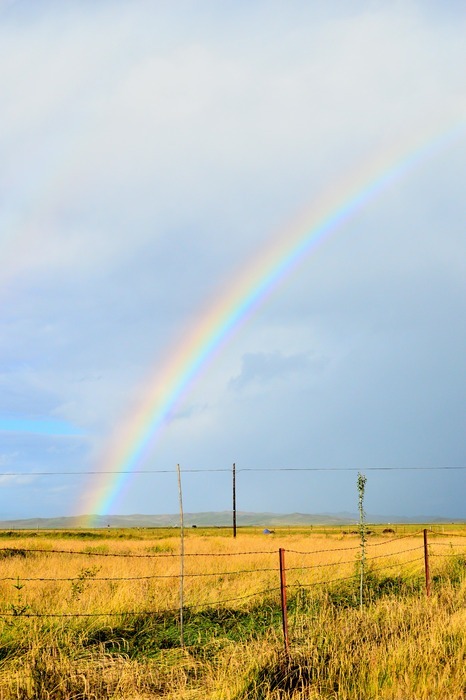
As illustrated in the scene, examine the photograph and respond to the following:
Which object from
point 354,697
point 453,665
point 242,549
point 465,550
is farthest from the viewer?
point 242,549

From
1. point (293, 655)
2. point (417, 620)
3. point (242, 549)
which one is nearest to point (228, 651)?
point (293, 655)

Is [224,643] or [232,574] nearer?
[224,643]

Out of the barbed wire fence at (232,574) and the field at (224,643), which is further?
the barbed wire fence at (232,574)

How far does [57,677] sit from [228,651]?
254 centimetres

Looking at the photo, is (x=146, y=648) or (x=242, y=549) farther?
(x=242, y=549)

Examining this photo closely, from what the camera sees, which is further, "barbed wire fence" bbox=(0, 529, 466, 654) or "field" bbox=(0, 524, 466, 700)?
"barbed wire fence" bbox=(0, 529, 466, 654)

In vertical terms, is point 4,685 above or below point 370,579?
above

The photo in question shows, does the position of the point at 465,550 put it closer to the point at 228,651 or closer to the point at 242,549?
the point at 242,549

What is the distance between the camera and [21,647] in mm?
8984

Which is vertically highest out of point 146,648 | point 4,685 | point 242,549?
point 4,685

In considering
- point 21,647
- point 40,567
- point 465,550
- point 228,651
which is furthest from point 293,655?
point 465,550

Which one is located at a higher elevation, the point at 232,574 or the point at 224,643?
the point at 224,643

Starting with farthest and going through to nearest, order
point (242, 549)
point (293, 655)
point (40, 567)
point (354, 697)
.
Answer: point (242, 549) → point (40, 567) → point (293, 655) → point (354, 697)

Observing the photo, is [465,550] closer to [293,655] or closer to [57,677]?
[293,655]
